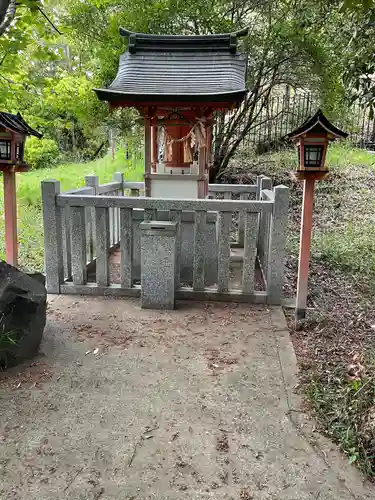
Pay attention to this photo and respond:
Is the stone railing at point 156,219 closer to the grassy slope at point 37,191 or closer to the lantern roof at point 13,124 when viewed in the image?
the lantern roof at point 13,124

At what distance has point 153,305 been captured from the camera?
14.0 ft

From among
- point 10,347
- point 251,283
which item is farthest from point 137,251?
point 10,347

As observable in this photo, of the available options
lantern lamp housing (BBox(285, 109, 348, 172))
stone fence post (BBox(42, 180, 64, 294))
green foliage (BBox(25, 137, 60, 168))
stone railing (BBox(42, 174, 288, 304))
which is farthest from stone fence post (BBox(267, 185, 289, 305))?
green foliage (BBox(25, 137, 60, 168))

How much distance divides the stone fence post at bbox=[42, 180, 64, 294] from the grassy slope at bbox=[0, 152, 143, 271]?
131 cm

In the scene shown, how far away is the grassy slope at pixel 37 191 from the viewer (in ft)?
21.1

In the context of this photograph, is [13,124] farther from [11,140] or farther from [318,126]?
[318,126]

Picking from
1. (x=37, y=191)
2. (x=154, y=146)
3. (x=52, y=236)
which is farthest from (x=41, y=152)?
(x=52, y=236)

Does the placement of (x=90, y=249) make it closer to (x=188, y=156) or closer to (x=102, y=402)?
(x=188, y=156)

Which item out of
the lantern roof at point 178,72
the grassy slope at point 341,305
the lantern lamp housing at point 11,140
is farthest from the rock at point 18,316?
the lantern roof at point 178,72

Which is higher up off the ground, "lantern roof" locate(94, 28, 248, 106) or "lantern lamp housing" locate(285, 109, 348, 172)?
"lantern roof" locate(94, 28, 248, 106)

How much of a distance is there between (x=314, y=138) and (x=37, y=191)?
787 centimetres

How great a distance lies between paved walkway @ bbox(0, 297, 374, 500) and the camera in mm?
2039

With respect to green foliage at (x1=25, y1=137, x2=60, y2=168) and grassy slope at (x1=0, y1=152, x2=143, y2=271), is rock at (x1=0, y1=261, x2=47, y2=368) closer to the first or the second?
grassy slope at (x1=0, y1=152, x2=143, y2=271)

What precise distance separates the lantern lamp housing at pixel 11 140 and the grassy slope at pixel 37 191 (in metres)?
2.27
